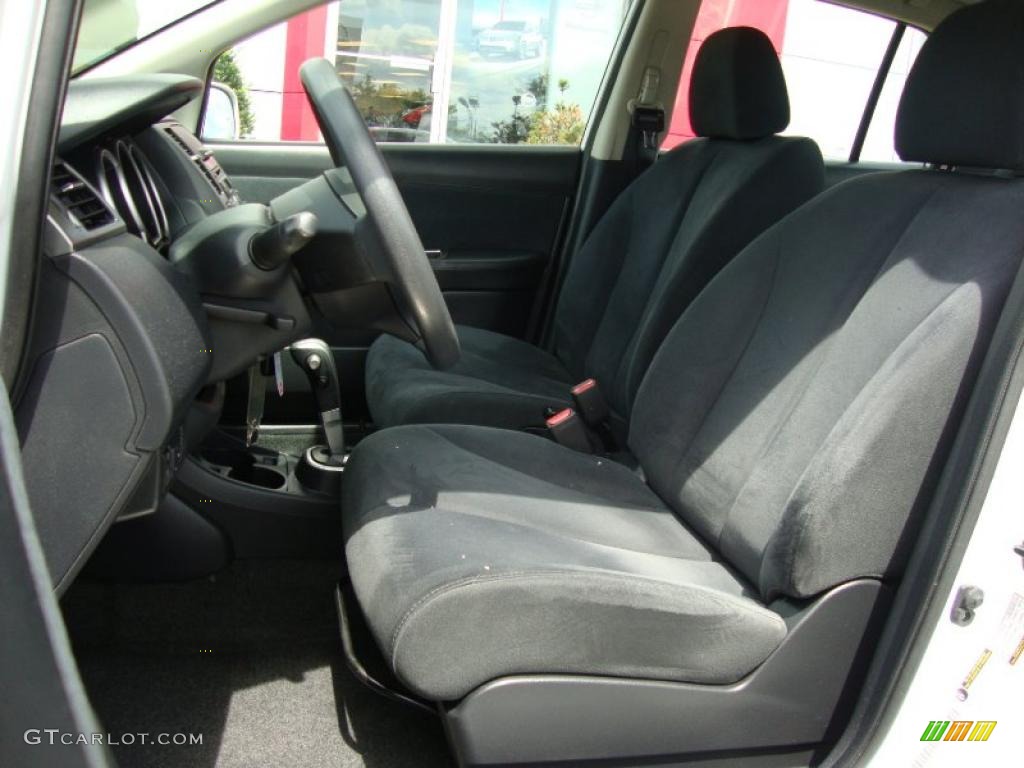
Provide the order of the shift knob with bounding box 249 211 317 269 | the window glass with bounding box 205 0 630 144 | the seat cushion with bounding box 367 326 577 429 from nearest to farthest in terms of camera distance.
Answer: the shift knob with bounding box 249 211 317 269 < the seat cushion with bounding box 367 326 577 429 < the window glass with bounding box 205 0 630 144

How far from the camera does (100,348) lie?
1.13 m

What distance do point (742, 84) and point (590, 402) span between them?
2.27ft

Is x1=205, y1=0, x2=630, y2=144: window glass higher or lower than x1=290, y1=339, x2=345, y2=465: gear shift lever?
higher

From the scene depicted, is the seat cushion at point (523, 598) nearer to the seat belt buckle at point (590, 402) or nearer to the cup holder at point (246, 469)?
the cup holder at point (246, 469)

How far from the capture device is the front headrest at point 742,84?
2088 millimetres

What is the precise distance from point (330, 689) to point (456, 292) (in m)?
1.21

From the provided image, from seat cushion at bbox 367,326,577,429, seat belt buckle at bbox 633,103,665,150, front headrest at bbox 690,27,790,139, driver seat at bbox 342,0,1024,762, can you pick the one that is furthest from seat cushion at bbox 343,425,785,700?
seat belt buckle at bbox 633,103,665,150

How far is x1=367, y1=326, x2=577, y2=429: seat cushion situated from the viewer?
2051 mm

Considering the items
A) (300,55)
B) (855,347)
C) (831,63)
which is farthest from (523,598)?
(831,63)

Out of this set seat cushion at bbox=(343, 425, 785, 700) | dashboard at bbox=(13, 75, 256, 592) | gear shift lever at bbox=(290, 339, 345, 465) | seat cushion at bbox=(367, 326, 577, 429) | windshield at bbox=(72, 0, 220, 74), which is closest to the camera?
dashboard at bbox=(13, 75, 256, 592)

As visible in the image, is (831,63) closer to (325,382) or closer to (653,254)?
(653,254)

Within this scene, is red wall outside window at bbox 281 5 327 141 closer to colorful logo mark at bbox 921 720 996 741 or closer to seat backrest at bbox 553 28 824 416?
seat backrest at bbox 553 28 824 416

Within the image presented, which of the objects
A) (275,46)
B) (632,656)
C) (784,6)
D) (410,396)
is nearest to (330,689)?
(410,396)

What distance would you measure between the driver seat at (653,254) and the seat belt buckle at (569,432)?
10 centimetres
